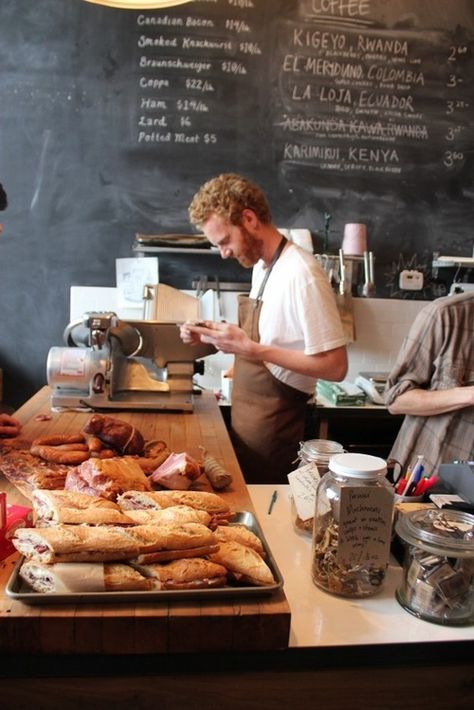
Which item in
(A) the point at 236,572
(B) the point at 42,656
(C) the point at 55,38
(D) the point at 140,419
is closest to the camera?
(B) the point at 42,656

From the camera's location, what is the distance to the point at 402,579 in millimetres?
1255

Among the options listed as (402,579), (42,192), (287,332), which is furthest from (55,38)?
(402,579)

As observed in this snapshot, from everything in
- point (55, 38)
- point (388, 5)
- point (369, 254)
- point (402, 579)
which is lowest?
point (402, 579)

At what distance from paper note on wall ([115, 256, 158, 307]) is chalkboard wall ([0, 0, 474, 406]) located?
10cm

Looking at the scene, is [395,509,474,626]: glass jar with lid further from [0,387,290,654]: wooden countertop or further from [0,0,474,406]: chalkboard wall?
[0,0,474,406]: chalkboard wall

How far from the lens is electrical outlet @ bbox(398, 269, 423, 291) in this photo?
160 inches

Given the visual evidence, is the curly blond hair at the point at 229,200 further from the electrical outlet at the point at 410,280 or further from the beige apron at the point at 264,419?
the electrical outlet at the point at 410,280

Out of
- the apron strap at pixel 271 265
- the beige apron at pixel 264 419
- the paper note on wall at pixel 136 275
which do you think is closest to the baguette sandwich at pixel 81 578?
the beige apron at pixel 264 419

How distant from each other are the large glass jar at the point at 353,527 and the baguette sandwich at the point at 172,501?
0.25 meters

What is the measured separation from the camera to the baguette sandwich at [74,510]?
3.84 ft

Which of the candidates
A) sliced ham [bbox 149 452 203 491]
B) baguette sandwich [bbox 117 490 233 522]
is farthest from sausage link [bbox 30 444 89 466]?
baguette sandwich [bbox 117 490 233 522]

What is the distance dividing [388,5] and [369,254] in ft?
5.32

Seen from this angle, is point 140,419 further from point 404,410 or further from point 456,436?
point 456,436

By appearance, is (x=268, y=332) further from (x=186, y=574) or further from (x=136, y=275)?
(x=136, y=275)
